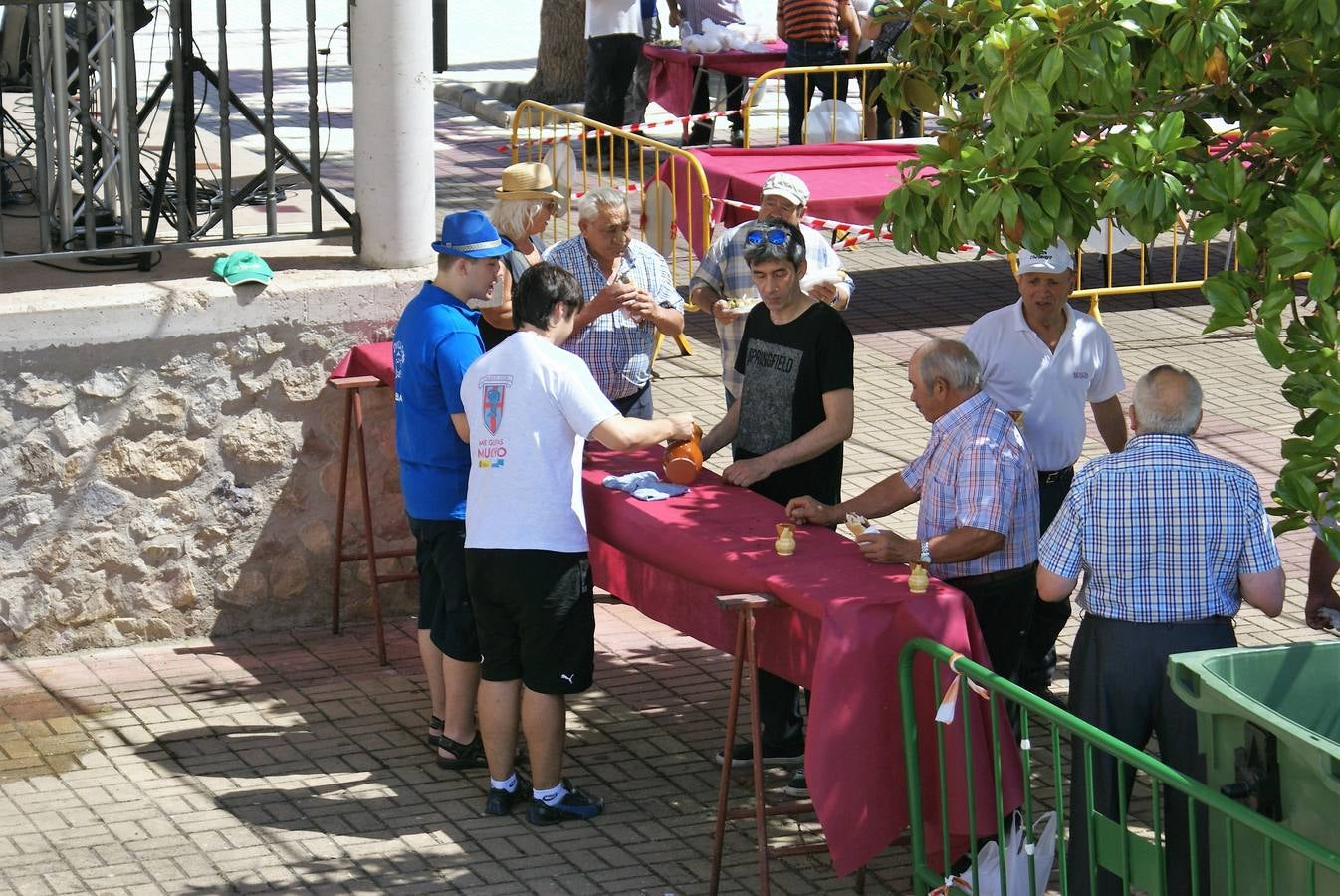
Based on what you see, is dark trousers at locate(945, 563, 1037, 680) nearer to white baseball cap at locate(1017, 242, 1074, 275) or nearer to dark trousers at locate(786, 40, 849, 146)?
white baseball cap at locate(1017, 242, 1074, 275)

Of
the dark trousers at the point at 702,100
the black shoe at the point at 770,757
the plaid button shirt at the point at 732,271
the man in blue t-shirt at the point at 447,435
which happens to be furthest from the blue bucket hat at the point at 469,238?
the dark trousers at the point at 702,100

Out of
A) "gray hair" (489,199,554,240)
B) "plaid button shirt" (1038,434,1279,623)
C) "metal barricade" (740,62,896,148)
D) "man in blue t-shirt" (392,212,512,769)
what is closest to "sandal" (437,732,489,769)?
"man in blue t-shirt" (392,212,512,769)

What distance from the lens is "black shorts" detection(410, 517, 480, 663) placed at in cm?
629

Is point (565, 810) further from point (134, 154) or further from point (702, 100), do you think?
point (702, 100)

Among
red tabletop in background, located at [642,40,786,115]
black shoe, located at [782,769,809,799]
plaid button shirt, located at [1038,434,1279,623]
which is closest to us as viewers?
plaid button shirt, located at [1038,434,1279,623]

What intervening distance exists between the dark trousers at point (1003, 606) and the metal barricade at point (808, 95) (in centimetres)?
612

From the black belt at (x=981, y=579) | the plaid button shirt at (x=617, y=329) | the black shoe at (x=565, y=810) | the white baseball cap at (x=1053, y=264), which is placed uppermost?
the white baseball cap at (x=1053, y=264)

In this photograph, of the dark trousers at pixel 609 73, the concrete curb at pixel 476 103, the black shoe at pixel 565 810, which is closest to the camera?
the black shoe at pixel 565 810

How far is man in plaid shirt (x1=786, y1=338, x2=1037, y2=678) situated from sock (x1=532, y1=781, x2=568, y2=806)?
49.6 inches

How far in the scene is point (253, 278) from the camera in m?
7.32

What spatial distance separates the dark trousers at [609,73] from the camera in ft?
52.2

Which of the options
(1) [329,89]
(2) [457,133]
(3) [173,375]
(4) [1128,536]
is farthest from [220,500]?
(1) [329,89]

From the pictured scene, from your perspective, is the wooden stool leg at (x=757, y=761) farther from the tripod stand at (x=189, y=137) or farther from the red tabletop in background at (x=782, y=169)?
the red tabletop in background at (x=782, y=169)

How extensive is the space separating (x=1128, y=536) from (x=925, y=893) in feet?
3.75
